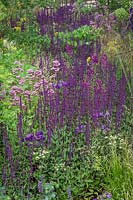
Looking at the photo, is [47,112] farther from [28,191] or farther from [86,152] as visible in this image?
[28,191]

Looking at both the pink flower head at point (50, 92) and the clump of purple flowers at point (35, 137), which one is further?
the pink flower head at point (50, 92)

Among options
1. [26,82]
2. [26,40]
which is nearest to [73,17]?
[26,40]

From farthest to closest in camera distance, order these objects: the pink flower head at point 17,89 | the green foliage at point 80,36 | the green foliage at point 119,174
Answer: the green foliage at point 80,36 < the pink flower head at point 17,89 < the green foliage at point 119,174

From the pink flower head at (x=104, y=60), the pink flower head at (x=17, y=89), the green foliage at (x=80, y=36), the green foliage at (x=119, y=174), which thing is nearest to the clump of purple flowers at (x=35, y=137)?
the green foliage at (x=119, y=174)

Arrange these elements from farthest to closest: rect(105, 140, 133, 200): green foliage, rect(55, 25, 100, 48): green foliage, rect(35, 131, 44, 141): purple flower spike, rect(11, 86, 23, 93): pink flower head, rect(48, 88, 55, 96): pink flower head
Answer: rect(55, 25, 100, 48): green foliage → rect(11, 86, 23, 93): pink flower head → rect(48, 88, 55, 96): pink flower head → rect(35, 131, 44, 141): purple flower spike → rect(105, 140, 133, 200): green foliage

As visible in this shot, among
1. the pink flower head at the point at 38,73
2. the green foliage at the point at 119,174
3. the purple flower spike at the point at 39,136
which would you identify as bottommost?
the green foliage at the point at 119,174

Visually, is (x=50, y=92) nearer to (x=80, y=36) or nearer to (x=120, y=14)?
(x=80, y=36)

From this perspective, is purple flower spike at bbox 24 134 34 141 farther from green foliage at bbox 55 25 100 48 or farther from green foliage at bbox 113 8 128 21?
green foliage at bbox 113 8 128 21

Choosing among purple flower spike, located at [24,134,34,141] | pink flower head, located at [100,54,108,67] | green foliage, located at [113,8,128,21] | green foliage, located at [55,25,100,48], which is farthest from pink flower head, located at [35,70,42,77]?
green foliage, located at [113,8,128,21]

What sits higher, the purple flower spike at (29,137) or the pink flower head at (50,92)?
the pink flower head at (50,92)

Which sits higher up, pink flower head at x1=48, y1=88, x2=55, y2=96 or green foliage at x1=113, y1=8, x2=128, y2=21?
green foliage at x1=113, y1=8, x2=128, y2=21

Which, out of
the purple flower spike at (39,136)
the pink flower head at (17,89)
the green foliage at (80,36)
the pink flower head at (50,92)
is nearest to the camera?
the purple flower spike at (39,136)

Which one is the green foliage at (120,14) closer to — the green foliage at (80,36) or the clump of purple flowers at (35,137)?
the green foliage at (80,36)

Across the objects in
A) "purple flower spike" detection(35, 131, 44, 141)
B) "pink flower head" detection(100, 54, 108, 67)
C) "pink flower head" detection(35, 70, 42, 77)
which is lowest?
"purple flower spike" detection(35, 131, 44, 141)
